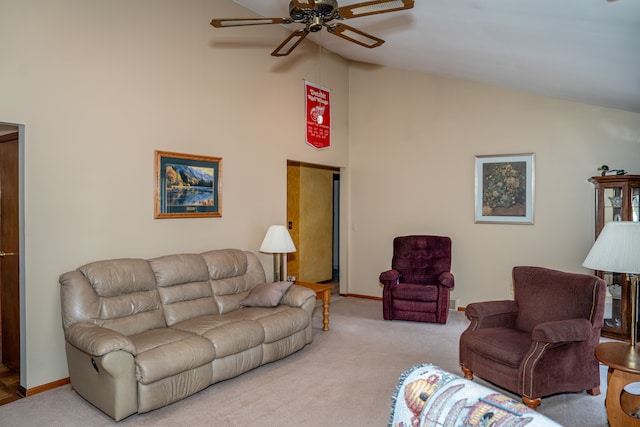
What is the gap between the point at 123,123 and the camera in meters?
3.90

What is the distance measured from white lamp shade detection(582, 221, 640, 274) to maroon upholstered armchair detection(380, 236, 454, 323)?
264cm

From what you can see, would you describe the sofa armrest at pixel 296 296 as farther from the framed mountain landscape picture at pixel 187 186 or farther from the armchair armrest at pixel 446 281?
the armchair armrest at pixel 446 281

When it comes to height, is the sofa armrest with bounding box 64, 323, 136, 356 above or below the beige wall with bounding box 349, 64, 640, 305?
below

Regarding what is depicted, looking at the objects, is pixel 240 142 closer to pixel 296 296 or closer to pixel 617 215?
pixel 296 296

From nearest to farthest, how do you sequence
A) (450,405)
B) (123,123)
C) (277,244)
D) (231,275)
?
(450,405) < (123,123) < (231,275) < (277,244)

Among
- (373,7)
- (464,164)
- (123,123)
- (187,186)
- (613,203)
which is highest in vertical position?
(373,7)

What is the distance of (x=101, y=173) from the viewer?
374cm

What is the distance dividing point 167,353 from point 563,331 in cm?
270

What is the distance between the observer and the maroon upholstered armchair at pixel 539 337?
2.93m

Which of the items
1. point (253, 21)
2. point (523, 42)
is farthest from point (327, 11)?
point (523, 42)

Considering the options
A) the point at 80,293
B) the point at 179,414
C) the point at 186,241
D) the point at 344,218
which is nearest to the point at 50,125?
the point at 80,293

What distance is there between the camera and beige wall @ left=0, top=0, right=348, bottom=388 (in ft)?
10.9

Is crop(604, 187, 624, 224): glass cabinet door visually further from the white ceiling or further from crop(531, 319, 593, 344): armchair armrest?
crop(531, 319, 593, 344): armchair armrest

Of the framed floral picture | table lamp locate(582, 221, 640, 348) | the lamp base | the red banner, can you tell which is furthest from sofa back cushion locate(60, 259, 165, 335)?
the framed floral picture
